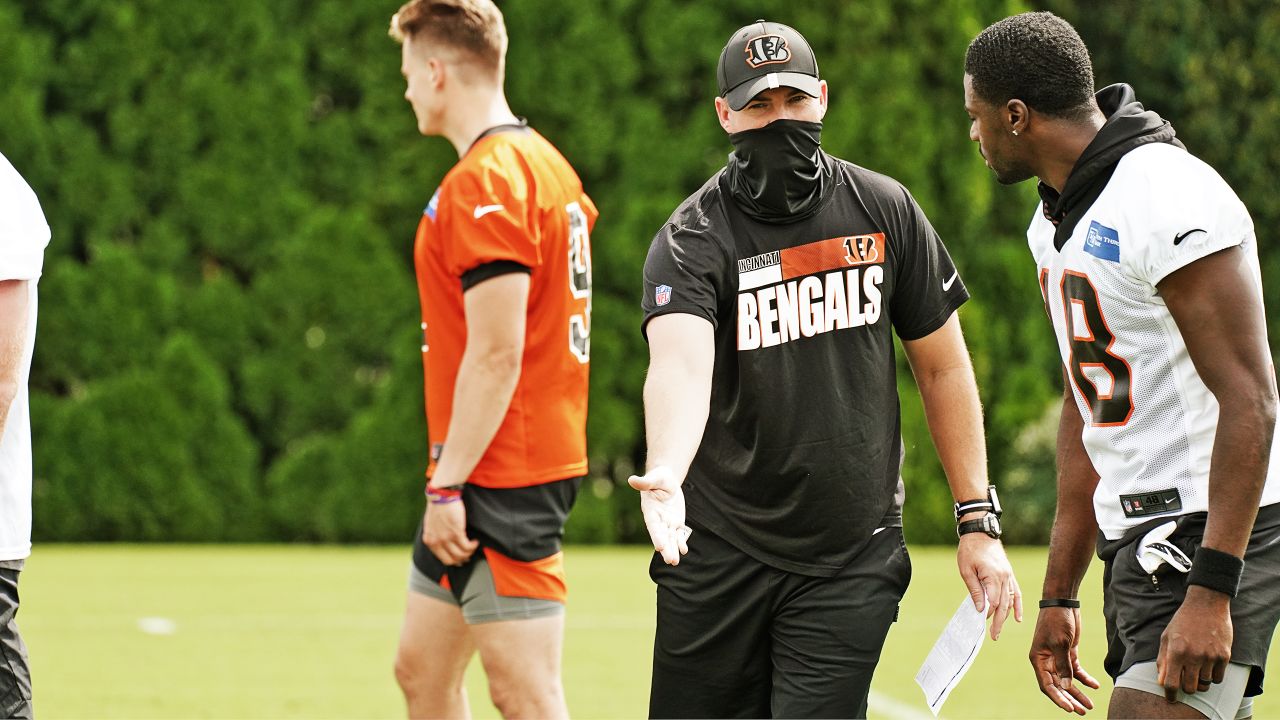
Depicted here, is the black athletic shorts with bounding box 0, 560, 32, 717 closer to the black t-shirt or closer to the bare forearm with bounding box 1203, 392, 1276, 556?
the black t-shirt

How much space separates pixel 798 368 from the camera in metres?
3.45

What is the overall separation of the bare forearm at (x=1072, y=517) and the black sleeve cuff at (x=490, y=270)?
4.82 feet

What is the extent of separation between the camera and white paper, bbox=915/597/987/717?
3.36m

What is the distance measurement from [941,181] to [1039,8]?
2992 millimetres

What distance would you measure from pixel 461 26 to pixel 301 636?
510 centimetres

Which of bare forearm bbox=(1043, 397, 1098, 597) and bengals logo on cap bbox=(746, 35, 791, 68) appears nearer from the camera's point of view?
bengals logo on cap bbox=(746, 35, 791, 68)

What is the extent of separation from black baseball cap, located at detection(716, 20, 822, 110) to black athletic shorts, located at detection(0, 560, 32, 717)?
6.48ft

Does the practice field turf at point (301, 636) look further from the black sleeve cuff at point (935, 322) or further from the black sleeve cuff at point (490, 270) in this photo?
the black sleeve cuff at point (935, 322)

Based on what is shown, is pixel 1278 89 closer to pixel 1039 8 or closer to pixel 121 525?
pixel 1039 8

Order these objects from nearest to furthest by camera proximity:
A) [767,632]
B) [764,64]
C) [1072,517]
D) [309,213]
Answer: [764,64] → [767,632] → [1072,517] → [309,213]

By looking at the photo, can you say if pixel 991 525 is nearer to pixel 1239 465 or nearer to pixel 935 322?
pixel 935 322

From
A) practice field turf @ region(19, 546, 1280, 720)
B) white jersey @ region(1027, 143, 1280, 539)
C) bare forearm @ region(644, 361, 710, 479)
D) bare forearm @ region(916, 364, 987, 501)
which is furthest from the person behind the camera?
practice field turf @ region(19, 546, 1280, 720)

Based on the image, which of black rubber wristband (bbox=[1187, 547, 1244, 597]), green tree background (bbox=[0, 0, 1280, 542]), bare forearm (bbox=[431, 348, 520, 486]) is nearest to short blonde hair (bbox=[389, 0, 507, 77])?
bare forearm (bbox=[431, 348, 520, 486])

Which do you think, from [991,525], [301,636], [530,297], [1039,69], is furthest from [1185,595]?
[301,636]
